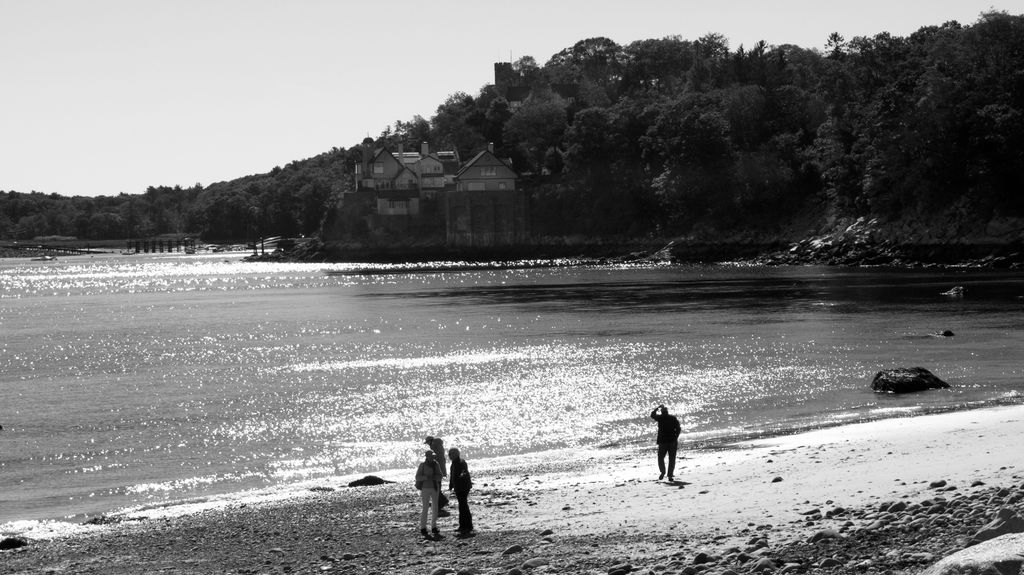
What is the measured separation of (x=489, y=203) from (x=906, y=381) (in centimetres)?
11570

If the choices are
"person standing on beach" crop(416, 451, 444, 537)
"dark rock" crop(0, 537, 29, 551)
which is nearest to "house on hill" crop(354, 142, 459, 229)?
"dark rock" crop(0, 537, 29, 551)

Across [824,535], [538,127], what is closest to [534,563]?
[824,535]

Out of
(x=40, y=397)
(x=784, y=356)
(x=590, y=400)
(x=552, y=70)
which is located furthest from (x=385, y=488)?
(x=552, y=70)

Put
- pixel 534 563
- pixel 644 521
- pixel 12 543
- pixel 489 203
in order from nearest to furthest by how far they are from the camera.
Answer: pixel 534 563, pixel 644 521, pixel 12 543, pixel 489 203

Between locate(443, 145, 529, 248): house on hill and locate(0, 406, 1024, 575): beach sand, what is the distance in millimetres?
123628

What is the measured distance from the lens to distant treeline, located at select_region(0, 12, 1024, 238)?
311ft

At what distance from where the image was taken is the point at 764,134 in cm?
12812

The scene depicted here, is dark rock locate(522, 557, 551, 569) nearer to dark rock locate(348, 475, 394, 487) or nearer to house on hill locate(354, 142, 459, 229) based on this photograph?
dark rock locate(348, 475, 394, 487)

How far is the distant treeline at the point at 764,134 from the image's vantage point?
94812 mm

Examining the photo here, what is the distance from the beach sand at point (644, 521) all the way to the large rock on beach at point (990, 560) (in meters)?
1.99

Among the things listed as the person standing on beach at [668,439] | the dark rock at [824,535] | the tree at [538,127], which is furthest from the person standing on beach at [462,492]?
the tree at [538,127]

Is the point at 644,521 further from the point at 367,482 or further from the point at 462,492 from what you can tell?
the point at 367,482

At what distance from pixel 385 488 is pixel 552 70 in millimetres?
177117

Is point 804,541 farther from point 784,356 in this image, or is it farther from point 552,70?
point 552,70
